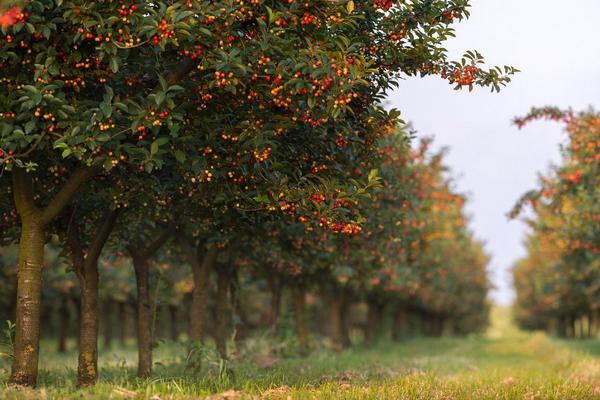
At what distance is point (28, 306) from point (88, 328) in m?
1.63

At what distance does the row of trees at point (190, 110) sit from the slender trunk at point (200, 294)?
205 inches

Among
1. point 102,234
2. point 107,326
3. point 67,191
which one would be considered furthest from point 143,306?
point 107,326

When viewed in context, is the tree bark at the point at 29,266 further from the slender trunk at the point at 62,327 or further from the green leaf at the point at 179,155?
the slender trunk at the point at 62,327

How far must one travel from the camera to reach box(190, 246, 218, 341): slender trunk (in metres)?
19.0

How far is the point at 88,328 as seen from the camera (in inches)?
494

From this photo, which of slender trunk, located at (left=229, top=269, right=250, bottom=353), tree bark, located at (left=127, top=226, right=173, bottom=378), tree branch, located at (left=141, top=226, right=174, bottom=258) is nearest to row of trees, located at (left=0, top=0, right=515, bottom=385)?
tree branch, located at (left=141, top=226, right=174, bottom=258)

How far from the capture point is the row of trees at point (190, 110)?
9.06 m

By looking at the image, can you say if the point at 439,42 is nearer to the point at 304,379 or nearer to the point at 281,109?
the point at 281,109

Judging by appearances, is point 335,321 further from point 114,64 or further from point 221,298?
point 114,64

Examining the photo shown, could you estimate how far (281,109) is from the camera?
35.8 feet

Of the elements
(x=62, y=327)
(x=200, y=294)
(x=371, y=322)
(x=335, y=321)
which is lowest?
(x=62, y=327)

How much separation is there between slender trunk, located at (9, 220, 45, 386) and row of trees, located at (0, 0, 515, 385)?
0.02m

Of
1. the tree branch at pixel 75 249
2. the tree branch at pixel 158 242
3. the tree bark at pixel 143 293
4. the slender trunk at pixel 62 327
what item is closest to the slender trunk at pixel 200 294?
the tree bark at pixel 143 293

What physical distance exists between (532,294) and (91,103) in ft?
250
